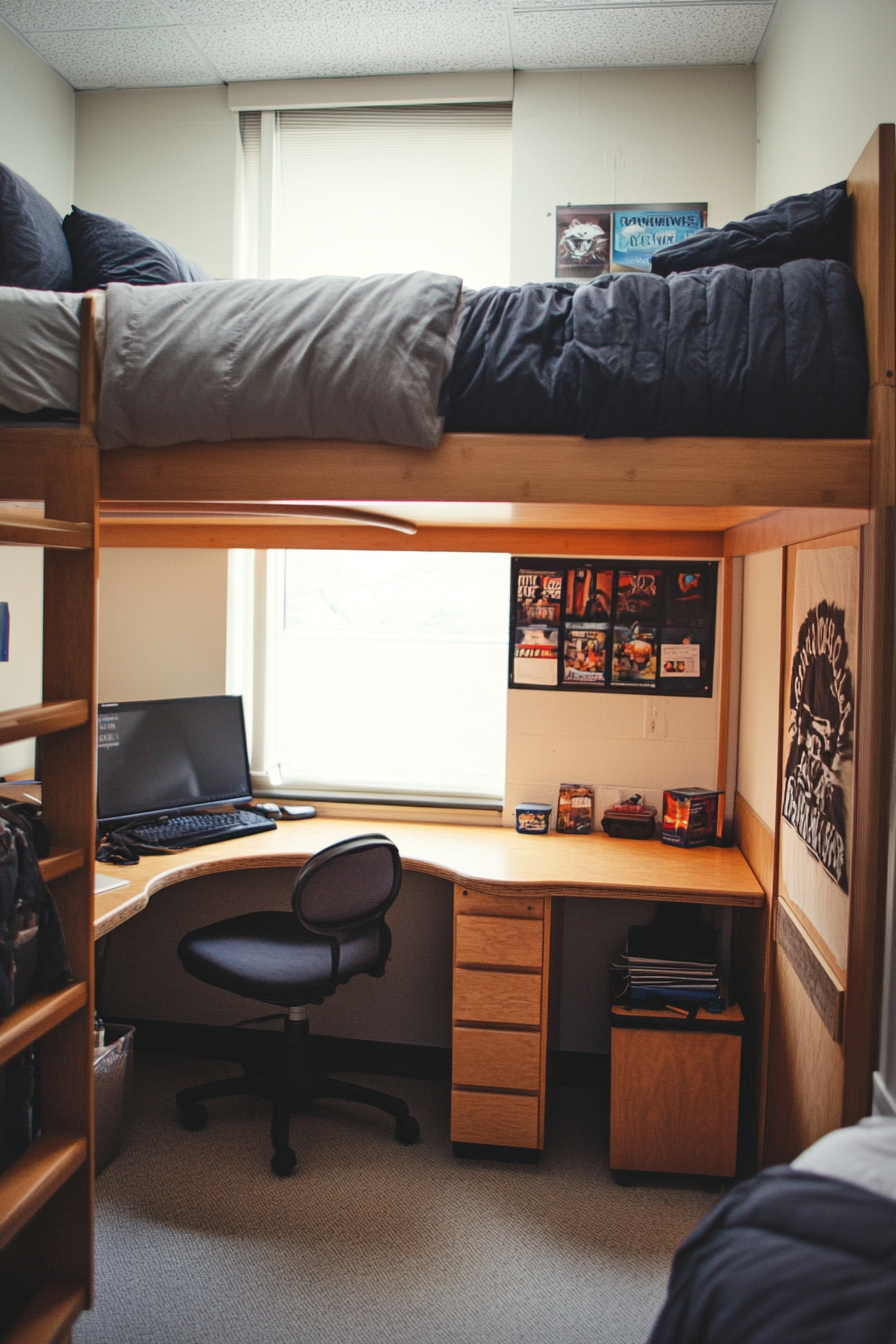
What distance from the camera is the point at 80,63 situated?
3422 mm

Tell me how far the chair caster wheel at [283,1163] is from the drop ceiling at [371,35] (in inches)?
132

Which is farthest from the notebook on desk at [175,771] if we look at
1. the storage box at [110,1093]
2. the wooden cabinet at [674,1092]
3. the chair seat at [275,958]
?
the wooden cabinet at [674,1092]

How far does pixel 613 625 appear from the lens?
3.26 metres

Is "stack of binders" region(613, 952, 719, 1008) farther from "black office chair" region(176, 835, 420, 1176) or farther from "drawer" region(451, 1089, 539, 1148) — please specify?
"black office chair" region(176, 835, 420, 1176)

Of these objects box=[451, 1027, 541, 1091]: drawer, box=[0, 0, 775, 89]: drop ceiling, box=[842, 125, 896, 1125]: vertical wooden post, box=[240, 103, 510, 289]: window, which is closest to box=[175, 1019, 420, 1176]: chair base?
box=[451, 1027, 541, 1091]: drawer

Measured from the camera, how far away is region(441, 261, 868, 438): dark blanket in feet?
6.10

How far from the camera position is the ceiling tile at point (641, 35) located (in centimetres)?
301

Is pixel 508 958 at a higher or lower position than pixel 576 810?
lower

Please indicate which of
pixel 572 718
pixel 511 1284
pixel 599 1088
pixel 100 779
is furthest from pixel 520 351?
pixel 599 1088

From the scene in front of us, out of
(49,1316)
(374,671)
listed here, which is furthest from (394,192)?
(49,1316)

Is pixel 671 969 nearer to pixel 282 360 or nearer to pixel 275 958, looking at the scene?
pixel 275 958

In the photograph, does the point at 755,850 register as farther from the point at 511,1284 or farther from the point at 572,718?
the point at 511,1284

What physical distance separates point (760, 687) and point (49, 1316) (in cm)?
225

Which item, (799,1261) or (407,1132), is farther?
(407,1132)
